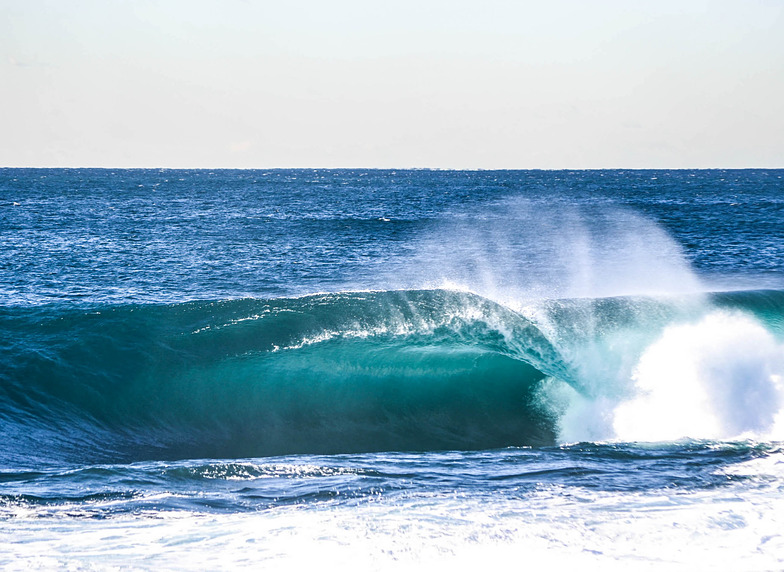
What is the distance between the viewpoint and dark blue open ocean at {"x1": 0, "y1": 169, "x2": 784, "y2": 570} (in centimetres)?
648

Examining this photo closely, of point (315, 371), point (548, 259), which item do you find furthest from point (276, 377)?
point (548, 259)

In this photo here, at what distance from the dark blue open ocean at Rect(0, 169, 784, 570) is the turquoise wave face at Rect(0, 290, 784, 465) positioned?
0.05m

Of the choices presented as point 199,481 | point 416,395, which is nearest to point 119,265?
point 416,395

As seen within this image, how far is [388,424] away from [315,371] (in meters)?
2.05

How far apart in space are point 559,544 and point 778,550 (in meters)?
1.89

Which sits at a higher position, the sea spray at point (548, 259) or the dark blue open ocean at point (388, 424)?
the sea spray at point (548, 259)

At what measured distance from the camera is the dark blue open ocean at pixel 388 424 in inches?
255

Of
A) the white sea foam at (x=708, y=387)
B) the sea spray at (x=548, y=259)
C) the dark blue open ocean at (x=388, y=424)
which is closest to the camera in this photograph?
the dark blue open ocean at (x=388, y=424)

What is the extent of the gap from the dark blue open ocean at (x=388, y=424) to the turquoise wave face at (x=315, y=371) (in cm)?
5

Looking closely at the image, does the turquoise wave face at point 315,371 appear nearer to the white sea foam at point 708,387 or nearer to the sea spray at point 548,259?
the white sea foam at point 708,387

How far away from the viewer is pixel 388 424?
1178cm

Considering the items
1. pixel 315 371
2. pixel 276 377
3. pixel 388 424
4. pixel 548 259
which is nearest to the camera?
pixel 388 424

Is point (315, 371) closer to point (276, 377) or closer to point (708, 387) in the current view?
point (276, 377)

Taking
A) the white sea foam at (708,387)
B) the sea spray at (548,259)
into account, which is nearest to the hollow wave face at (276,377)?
the white sea foam at (708,387)
